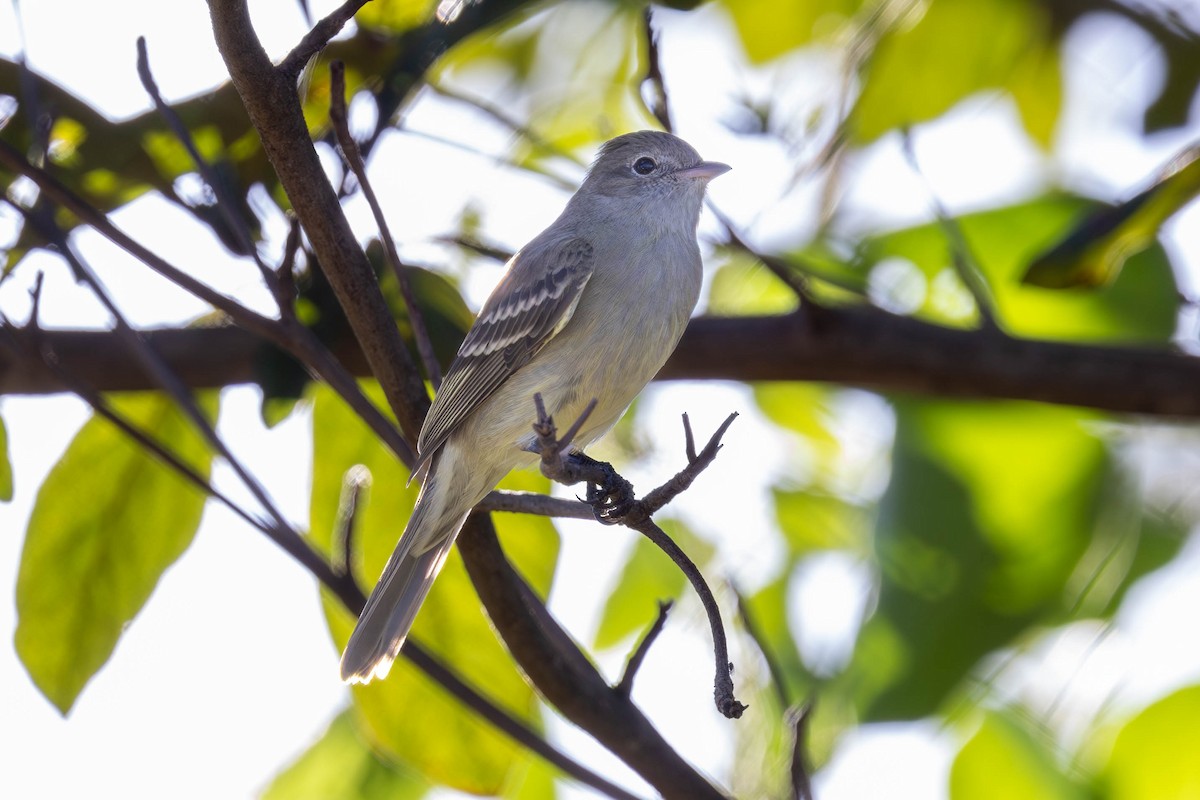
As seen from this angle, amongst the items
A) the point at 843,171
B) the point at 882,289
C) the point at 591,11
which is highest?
the point at 591,11

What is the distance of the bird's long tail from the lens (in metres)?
3.10

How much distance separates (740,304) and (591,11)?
3.99ft

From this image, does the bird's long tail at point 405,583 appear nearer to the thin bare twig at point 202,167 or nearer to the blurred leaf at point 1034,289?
the thin bare twig at point 202,167

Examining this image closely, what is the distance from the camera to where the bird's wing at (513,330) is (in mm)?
3434

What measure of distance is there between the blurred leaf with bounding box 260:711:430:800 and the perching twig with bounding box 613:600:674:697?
110 cm

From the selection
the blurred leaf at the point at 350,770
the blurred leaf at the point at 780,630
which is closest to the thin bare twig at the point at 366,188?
the blurred leaf at the point at 350,770

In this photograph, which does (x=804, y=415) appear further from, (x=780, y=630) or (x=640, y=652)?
(x=640, y=652)

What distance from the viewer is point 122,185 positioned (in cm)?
345

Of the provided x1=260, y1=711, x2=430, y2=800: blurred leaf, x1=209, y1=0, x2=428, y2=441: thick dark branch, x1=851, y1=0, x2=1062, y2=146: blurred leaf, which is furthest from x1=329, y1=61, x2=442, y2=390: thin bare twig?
x1=851, y1=0, x2=1062, y2=146: blurred leaf

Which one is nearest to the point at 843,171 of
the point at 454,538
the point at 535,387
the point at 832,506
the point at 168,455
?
the point at 832,506

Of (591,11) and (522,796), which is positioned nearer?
(522,796)

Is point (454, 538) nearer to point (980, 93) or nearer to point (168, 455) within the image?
point (168, 455)

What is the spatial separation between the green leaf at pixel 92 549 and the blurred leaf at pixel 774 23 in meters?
2.24

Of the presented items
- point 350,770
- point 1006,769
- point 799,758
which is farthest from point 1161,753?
point 350,770
